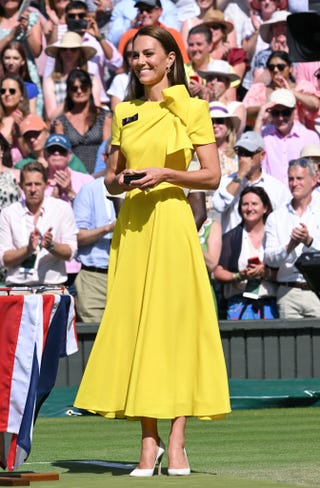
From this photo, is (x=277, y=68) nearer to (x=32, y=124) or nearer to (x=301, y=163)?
(x=301, y=163)

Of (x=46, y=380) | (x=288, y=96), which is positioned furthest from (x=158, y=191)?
(x=288, y=96)

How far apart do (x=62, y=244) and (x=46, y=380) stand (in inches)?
243

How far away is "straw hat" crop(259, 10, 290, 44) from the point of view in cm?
1647

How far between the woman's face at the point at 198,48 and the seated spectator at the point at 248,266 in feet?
11.1

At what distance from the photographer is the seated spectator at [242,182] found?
13953 mm

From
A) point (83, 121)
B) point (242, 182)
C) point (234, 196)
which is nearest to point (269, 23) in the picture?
point (83, 121)

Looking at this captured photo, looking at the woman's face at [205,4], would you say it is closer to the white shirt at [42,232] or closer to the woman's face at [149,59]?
the white shirt at [42,232]

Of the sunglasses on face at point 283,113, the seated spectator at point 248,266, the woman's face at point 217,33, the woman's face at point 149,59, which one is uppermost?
the woman's face at point 149,59

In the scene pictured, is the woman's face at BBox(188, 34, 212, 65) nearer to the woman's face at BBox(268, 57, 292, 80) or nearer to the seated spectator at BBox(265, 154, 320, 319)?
the woman's face at BBox(268, 57, 292, 80)

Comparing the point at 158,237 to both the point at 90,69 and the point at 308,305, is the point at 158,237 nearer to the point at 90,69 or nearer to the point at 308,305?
the point at 308,305

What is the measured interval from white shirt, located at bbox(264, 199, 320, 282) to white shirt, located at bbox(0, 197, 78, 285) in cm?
187

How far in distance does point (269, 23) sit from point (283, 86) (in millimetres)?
1154

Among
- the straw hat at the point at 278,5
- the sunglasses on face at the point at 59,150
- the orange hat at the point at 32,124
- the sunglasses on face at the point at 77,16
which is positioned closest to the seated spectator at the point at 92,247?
the sunglasses on face at the point at 59,150

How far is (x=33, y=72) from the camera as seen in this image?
17078mm
